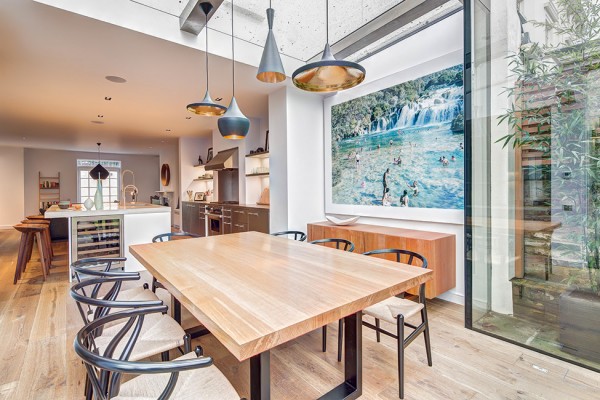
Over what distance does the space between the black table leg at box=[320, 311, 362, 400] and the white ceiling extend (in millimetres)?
3041

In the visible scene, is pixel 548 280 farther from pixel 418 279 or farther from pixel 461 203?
pixel 418 279

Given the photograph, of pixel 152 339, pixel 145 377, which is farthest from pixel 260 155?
pixel 145 377

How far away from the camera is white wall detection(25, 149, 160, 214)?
1016 centimetres

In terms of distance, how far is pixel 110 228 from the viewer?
14.5ft

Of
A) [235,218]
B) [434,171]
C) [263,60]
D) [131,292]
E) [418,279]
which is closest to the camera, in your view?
[418,279]

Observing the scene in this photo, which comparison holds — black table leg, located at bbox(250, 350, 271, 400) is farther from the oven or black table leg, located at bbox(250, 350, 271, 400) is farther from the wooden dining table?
the oven

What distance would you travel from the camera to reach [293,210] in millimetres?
4285

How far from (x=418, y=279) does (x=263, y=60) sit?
1.68m

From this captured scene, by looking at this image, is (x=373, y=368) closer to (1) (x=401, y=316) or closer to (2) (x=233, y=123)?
(1) (x=401, y=316)

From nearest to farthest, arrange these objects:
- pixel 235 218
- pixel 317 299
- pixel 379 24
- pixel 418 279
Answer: pixel 317 299, pixel 418 279, pixel 379 24, pixel 235 218

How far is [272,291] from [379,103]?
312 centimetres

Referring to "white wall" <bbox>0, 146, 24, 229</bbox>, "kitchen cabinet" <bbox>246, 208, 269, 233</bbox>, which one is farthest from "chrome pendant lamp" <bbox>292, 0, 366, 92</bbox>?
"white wall" <bbox>0, 146, 24, 229</bbox>

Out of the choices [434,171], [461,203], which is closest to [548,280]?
[461,203]

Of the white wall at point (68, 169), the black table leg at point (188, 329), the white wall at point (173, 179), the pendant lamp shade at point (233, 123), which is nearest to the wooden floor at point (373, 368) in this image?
the black table leg at point (188, 329)
